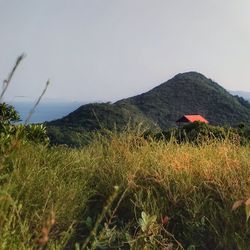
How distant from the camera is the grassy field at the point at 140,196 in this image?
18.4ft

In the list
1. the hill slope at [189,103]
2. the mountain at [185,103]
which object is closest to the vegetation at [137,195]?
the mountain at [185,103]

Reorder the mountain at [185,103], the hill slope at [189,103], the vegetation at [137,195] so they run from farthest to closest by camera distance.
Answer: the hill slope at [189,103] → the mountain at [185,103] → the vegetation at [137,195]

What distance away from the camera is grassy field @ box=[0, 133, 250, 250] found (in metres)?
5.59

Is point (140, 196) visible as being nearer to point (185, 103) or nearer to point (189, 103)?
point (185, 103)

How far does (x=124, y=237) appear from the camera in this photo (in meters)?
5.68

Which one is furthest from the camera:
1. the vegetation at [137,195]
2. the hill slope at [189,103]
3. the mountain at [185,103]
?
the hill slope at [189,103]

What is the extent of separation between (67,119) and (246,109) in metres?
35.1

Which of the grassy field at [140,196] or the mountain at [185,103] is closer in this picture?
the grassy field at [140,196]

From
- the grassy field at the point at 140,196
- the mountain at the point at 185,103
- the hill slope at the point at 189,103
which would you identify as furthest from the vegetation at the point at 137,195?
the hill slope at the point at 189,103

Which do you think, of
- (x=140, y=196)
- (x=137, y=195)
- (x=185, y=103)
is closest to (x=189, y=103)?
(x=185, y=103)

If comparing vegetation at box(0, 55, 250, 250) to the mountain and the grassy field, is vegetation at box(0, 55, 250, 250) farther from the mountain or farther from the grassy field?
the mountain

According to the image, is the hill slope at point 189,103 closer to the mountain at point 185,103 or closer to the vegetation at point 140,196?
the mountain at point 185,103

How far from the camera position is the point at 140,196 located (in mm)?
6309

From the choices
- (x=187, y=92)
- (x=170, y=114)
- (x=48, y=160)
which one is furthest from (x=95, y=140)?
(x=187, y=92)
